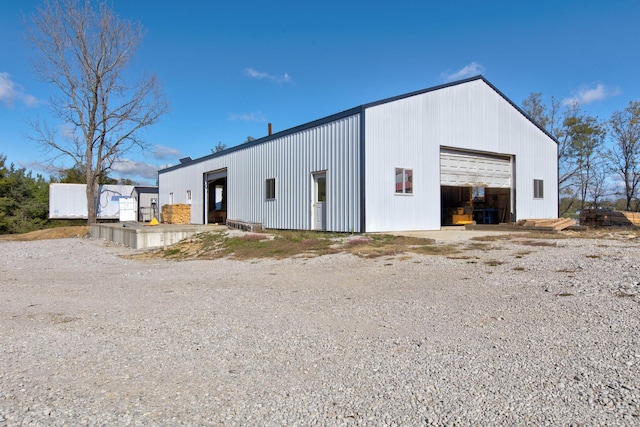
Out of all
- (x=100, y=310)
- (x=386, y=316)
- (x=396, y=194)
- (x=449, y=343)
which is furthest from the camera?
(x=396, y=194)

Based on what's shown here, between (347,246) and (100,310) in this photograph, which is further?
(347,246)

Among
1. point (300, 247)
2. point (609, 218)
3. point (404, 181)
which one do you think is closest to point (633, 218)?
point (609, 218)

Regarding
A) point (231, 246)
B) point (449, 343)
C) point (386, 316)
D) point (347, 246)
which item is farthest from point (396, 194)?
point (449, 343)

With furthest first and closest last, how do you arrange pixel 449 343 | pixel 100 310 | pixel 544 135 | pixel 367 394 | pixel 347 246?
pixel 544 135 → pixel 347 246 → pixel 100 310 → pixel 449 343 → pixel 367 394

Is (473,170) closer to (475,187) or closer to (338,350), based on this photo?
(475,187)

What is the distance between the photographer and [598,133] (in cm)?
3684

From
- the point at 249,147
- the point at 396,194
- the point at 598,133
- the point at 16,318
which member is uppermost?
the point at 598,133

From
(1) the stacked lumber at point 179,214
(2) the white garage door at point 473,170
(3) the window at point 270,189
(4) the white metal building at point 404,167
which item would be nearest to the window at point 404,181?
(4) the white metal building at point 404,167

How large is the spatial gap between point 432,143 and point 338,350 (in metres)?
14.6

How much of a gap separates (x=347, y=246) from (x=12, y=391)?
31.7 ft

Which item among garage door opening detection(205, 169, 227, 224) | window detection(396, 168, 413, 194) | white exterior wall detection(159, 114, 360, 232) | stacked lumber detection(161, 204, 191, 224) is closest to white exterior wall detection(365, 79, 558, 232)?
window detection(396, 168, 413, 194)

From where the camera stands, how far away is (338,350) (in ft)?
13.1

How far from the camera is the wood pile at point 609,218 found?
17.8 metres

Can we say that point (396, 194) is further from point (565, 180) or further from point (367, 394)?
point (565, 180)
